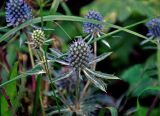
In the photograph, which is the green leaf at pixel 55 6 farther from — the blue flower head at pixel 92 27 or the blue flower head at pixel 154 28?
the blue flower head at pixel 154 28

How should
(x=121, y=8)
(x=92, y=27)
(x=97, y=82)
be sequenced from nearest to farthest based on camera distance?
(x=97, y=82) < (x=92, y=27) < (x=121, y=8)

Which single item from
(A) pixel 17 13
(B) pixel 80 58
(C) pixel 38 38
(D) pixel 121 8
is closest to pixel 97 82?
(B) pixel 80 58

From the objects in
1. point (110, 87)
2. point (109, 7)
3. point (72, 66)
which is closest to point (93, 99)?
point (72, 66)

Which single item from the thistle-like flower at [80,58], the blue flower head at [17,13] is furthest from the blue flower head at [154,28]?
the blue flower head at [17,13]

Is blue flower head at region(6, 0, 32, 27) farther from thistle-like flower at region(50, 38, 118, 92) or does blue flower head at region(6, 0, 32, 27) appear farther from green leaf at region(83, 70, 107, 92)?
green leaf at region(83, 70, 107, 92)

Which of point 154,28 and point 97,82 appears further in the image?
point 154,28

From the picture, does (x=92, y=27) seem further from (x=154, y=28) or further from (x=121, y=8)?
(x=121, y=8)

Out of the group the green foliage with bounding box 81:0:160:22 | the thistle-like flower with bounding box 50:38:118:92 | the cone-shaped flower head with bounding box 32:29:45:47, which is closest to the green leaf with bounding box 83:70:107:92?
the thistle-like flower with bounding box 50:38:118:92
